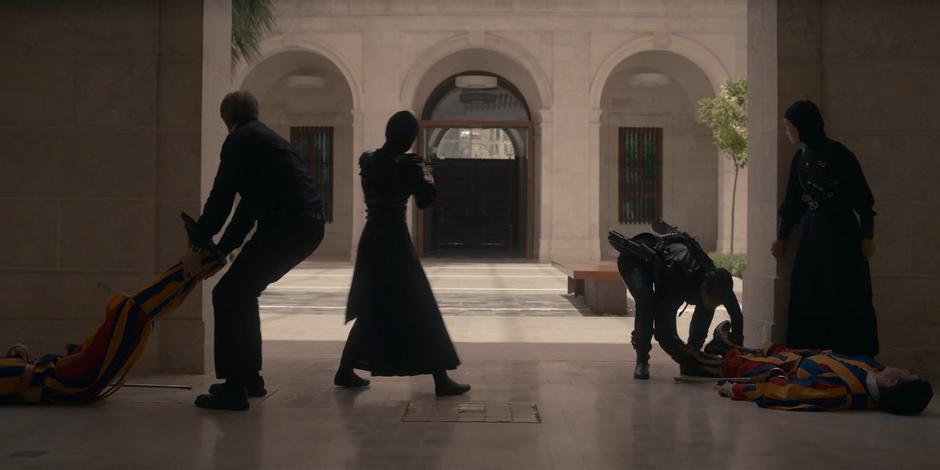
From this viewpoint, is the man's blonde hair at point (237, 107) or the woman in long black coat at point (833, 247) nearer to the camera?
the man's blonde hair at point (237, 107)

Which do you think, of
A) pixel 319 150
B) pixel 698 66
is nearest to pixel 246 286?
pixel 698 66

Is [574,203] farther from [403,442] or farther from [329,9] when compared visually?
[403,442]

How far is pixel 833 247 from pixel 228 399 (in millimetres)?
3586

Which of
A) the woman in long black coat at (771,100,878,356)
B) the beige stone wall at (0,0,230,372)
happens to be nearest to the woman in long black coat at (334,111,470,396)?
the beige stone wall at (0,0,230,372)

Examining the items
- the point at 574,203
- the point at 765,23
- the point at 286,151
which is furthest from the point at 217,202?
the point at 574,203

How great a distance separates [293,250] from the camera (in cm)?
506

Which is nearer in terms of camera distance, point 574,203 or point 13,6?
point 13,6

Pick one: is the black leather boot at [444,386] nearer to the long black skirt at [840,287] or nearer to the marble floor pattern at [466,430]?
the marble floor pattern at [466,430]

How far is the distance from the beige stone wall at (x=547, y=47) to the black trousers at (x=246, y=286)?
18.2 m

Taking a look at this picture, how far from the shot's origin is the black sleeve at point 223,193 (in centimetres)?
496

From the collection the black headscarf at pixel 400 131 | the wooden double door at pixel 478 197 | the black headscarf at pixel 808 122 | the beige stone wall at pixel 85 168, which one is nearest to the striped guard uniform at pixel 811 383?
the black headscarf at pixel 808 122

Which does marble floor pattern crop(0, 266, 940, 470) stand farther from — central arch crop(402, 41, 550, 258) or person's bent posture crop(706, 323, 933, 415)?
central arch crop(402, 41, 550, 258)

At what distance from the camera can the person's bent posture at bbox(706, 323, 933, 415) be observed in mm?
4879

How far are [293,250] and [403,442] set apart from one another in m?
1.40
